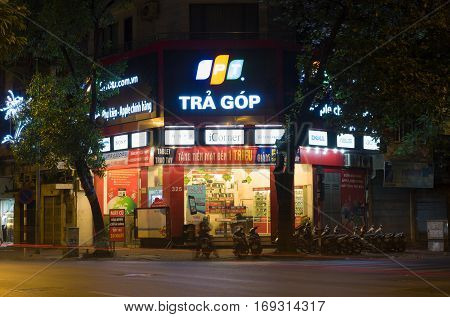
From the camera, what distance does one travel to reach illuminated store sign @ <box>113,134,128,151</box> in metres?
33.7

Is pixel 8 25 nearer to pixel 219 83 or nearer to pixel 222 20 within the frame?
pixel 219 83

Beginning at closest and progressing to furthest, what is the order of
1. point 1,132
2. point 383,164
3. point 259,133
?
1. point 259,133
2. point 383,164
3. point 1,132

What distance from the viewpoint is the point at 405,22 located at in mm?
14680

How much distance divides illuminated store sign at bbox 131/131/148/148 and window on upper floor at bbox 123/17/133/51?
4791 millimetres

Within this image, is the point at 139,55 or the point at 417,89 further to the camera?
the point at 139,55

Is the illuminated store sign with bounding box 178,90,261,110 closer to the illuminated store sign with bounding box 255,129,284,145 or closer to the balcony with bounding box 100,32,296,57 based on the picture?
the illuminated store sign with bounding box 255,129,284,145

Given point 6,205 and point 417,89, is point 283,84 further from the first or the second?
point 6,205

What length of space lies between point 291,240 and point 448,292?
14002mm

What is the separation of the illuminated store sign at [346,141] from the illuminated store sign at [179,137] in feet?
24.3

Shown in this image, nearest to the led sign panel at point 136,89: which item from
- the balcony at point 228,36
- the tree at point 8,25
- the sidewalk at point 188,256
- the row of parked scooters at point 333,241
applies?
the balcony at point 228,36

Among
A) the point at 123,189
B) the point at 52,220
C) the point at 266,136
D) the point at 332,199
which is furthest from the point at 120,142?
the point at 332,199

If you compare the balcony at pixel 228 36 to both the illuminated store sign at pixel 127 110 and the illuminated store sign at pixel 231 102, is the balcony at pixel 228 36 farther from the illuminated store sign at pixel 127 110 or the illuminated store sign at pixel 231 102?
the illuminated store sign at pixel 127 110
